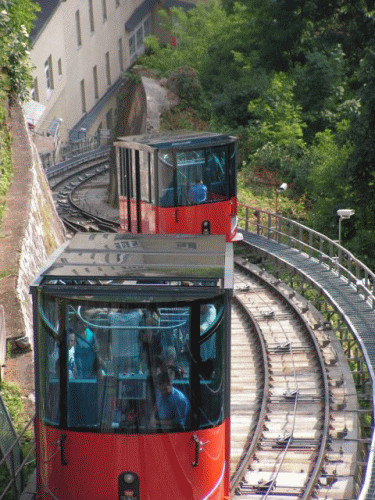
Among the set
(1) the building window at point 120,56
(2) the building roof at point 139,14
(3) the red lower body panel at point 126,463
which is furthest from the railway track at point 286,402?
(2) the building roof at point 139,14

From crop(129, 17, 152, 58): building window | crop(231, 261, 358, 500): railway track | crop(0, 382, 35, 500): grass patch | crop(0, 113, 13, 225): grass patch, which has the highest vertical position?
crop(129, 17, 152, 58): building window

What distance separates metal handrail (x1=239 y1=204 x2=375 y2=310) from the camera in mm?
21219

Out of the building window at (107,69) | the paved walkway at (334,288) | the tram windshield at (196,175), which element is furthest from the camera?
the building window at (107,69)

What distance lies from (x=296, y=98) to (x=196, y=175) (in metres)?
20.6

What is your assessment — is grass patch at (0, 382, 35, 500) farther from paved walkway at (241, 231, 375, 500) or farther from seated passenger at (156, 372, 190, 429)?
paved walkway at (241, 231, 375, 500)

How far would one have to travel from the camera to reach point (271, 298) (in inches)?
907

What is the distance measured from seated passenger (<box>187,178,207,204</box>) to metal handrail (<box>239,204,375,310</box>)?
2.95 m

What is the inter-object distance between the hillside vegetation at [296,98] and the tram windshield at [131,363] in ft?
61.5

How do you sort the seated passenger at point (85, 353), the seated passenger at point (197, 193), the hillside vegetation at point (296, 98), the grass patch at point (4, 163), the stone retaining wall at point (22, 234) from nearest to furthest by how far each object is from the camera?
1. the seated passenger at point (85, 353)
2. the stone retaining wall at point (22, 234)
3. the seated passenger at point (197, 193)
4. the grass patch at point (4, 163)
5. the hillside vegetation at point (296, 98)

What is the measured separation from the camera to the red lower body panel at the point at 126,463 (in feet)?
33.8

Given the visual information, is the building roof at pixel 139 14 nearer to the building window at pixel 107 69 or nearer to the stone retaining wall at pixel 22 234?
the building window at pixel 107 69

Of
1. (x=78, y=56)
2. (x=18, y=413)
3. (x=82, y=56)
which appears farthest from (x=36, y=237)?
(x=82, y=56)

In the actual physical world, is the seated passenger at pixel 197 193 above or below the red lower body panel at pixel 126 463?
above

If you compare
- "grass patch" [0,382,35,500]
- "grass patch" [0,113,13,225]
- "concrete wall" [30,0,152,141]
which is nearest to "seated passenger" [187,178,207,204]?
"grass patch" [0,113,13,225]
